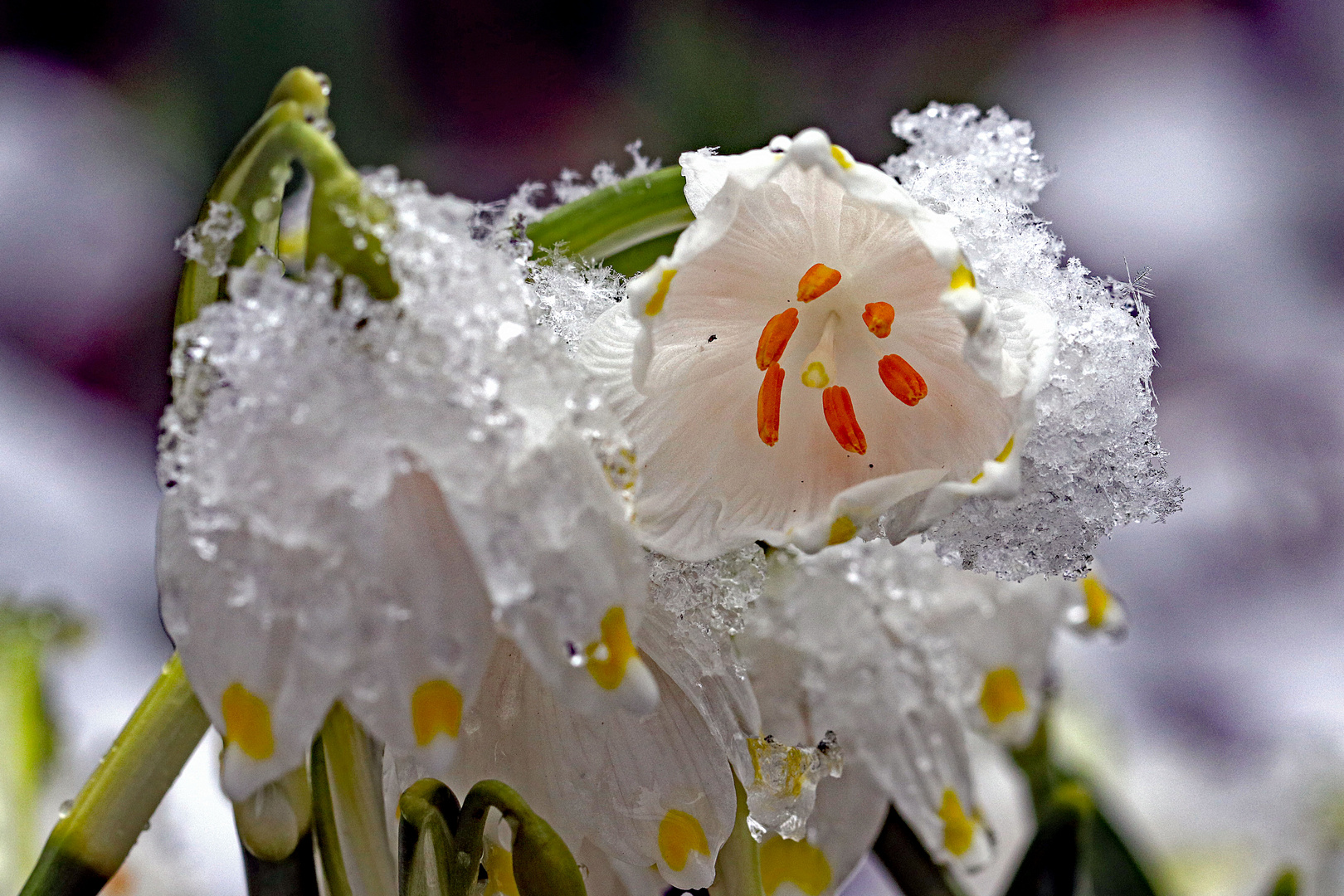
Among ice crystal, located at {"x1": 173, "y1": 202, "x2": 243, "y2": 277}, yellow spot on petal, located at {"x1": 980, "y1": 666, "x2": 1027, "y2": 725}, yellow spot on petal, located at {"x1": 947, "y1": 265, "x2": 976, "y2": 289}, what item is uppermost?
yellow spot on petal, located at {"x1": 980, "y1": 666, "x2": 1027, "y2": 725}

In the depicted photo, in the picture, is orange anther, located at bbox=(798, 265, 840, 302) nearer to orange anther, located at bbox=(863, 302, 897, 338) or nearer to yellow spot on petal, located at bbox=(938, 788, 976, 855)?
orange anther, located at bbox=(863, 302, 897, 338)

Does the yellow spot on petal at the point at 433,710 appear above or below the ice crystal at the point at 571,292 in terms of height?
below

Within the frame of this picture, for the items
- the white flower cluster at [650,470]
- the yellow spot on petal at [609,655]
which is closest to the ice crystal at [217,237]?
the white flower cluster at [650,470]

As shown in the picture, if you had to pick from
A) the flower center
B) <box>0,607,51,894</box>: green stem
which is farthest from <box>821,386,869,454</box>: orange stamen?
<box>0,607,51,894</box>: green stem

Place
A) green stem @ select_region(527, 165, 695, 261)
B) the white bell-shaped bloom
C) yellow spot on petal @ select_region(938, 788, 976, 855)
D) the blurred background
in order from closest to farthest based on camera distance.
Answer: the white bell-shaped bloom, green stem @ select_region(527, 165, 695, 261), yellow spot on petal @ select_region(938, 788, 976, 855), the blurred background

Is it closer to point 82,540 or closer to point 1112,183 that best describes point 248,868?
point 82,540

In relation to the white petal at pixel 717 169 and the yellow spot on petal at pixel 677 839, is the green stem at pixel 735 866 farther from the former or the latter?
the white petal at pixel 717 169
